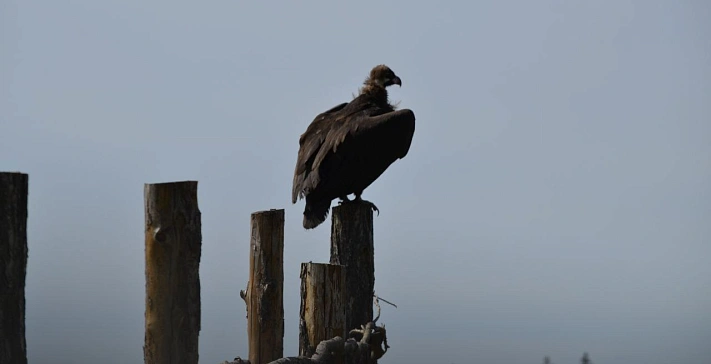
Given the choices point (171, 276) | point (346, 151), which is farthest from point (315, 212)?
point (171, 276)

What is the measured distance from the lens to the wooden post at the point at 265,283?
23.0ft

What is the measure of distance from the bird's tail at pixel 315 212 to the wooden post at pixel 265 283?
6.04 feet

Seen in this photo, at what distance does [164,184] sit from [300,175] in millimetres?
3331

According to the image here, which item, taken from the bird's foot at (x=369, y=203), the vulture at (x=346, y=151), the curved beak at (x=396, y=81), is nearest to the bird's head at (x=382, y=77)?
the curved beak at (x=396, y=81)

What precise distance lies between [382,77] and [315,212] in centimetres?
243

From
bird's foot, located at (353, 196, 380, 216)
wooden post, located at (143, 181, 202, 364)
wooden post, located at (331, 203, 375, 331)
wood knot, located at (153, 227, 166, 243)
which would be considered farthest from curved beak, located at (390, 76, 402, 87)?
wood knot, located at (153, 227, 166, 243)

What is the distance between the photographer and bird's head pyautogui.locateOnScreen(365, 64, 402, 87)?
431 inches

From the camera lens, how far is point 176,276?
5.96 metres

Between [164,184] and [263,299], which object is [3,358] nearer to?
[164,184]

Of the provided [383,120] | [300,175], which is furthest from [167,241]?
[383,120]

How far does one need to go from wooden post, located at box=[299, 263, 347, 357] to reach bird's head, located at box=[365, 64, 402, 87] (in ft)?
13.6

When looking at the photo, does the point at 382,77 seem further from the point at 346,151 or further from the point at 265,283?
the point at 265,283

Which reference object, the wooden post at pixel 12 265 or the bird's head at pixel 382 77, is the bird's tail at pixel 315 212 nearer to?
the bird's head at pixel 382 77

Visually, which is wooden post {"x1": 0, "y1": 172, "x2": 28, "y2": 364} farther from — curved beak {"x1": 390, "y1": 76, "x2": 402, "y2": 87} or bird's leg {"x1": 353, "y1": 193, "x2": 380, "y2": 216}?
curved beak {"x1": 390, "y1": 76, "x2": 402, "y2": 87}
